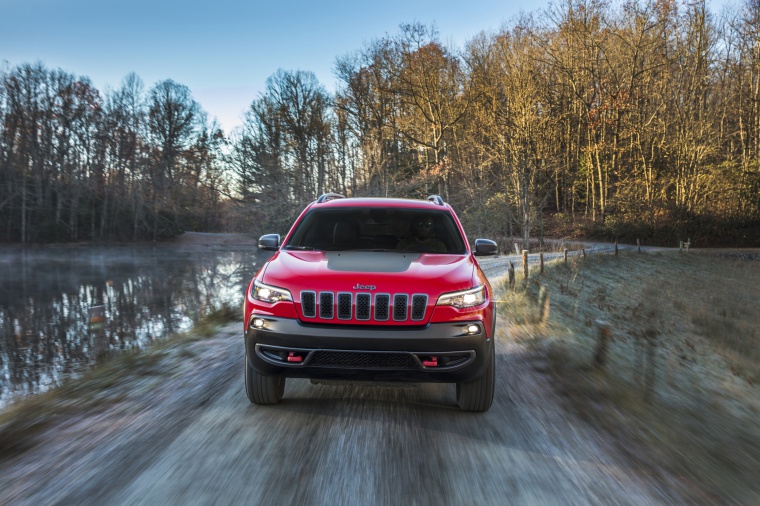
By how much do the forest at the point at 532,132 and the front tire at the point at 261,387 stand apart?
1006 inches

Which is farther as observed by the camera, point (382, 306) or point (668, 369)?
point (668, 369)

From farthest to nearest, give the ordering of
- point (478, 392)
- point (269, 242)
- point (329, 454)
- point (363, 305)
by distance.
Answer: point (269, 242), point (478, 392), point (363, 305), point (329, 454)

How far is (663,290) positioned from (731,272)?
23.5ft

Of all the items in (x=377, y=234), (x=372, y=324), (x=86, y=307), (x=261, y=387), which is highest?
(x=377, y=234)

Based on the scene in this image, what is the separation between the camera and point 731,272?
2191 cm

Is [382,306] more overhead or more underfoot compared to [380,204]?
more underfoot

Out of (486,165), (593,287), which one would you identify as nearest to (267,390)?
(593,287)

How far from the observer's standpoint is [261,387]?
4535mm

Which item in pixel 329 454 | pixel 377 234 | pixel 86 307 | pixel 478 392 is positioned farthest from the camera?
pixel 86 307

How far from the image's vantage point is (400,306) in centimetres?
400

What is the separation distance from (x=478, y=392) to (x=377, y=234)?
2.03 meters

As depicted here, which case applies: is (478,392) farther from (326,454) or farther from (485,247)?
(485,247)

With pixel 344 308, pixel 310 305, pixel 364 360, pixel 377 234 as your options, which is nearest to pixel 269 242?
pixel 377 234

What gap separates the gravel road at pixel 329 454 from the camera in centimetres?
308
